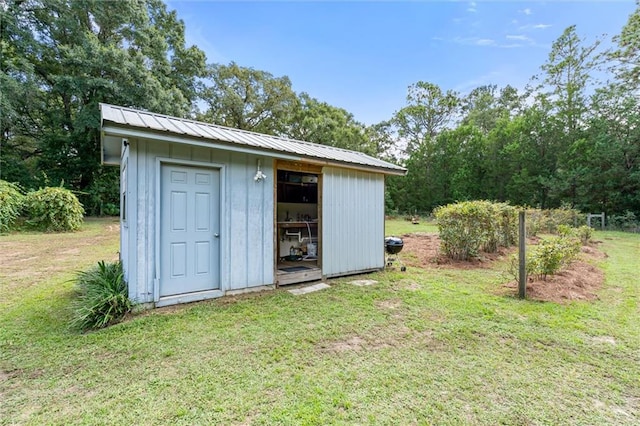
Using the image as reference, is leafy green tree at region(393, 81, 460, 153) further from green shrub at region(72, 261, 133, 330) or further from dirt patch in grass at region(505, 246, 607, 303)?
green shrub at region(72, 261, 133, 330)

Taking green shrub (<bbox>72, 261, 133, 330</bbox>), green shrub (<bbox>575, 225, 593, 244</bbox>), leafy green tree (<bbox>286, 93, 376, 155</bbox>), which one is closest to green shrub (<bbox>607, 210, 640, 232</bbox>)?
green shrub (<bbox>575, 225, 593, 244</bbox>)

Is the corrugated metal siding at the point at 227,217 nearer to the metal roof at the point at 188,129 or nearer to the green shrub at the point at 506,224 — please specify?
the metal roof at the point at 188,129

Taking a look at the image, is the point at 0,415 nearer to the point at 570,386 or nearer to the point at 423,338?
the point at 423,338

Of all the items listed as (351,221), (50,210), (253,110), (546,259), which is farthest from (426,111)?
(50,210)

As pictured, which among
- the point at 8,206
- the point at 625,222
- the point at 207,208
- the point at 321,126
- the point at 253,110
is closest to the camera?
the point at 207,208

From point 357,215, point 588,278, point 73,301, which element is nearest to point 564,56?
point 588,278

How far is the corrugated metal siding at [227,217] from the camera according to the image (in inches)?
144

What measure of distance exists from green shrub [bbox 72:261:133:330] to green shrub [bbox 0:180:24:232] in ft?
31.4

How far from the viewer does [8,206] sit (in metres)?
10.2

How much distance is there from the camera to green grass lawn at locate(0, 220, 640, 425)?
200cm

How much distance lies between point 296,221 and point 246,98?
16.1 meters

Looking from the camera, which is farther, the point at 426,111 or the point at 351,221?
the point at 426,111

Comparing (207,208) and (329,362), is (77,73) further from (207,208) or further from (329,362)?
(329,362)

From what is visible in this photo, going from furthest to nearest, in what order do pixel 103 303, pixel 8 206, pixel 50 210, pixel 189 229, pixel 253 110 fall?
pixel 253 110, pixel 50 210, pixel 8 206, pixel 189 229, pixel 103 303
